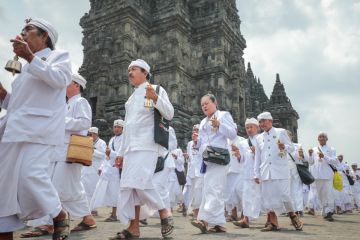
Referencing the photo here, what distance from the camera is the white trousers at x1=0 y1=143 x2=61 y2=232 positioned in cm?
313

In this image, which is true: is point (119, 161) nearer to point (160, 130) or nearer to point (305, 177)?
point (160, 130)

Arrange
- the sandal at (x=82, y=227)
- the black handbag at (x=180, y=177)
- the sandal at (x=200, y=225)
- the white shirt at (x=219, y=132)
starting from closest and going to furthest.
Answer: the sandal at (x=200, y=225), the sandal at (x=82, y=227), the white shirt at (x=219, y=132), the black handbag at (x=180, y=177)

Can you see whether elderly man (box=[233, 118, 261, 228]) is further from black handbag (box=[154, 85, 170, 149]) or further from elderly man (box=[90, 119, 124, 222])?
elderly man (box=[90, 119, 124, 222])

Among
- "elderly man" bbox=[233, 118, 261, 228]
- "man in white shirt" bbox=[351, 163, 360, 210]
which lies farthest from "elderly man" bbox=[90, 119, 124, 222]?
"man in white shirt" bbox=[351, 163, 360, 210]

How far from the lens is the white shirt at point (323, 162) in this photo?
1055cm

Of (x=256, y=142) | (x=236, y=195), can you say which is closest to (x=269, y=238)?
(x=256, y=142)

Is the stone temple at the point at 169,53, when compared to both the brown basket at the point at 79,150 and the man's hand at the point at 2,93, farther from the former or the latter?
the man's hand at the point at 2,93

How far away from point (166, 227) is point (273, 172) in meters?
2.87

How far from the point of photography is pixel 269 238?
16.5 feet

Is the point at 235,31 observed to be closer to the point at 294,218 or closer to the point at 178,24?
the point at 178,24

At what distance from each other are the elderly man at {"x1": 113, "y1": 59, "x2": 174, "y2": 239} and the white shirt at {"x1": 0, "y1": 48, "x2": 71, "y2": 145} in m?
1.41

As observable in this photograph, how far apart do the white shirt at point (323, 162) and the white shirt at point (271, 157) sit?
4.10 metres

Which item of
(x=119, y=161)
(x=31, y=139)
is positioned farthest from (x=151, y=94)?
(x=31, y=139)

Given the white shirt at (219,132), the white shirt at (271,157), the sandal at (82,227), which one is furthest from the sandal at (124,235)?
the white shirt at (271,157)
